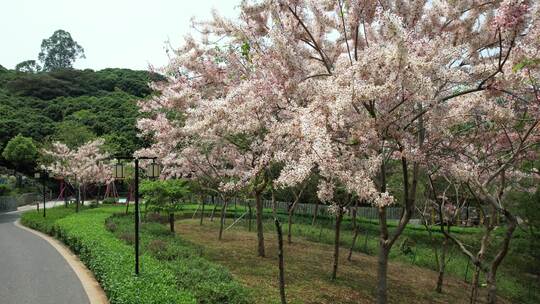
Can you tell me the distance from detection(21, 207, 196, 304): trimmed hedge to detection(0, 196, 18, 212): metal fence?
19.9 metres

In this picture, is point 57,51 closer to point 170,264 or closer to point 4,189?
point 4,189

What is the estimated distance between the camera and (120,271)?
880 cm

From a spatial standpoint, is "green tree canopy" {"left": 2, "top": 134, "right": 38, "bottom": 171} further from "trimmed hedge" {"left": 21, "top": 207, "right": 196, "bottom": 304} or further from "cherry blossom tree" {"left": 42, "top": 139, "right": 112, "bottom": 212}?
"trimmed hedge" {"left": 21, "top": 207, "right": 196, "bottom": 304}

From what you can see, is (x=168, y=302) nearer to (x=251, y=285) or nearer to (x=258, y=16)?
(x=251, y=285)

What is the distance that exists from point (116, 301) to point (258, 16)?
221 inches

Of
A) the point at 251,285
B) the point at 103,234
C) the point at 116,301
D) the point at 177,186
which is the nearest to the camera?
the point at 116,301

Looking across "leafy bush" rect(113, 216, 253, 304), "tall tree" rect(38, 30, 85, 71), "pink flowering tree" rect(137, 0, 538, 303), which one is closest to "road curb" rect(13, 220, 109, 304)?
"leafy bush" rect(113, 216, 253, 304)

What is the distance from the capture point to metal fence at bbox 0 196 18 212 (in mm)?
31453

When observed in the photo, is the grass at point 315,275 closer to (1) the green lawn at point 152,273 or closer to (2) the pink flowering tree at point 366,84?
(1) the green lawn at point 152,273

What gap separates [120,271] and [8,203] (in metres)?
28.5

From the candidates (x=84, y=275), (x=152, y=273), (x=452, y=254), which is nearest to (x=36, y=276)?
(x=84, y=275)

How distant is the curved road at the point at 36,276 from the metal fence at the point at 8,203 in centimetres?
1756

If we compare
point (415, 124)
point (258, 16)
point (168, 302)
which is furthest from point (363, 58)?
point (168, 302)

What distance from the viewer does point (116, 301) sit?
7.55 meters
